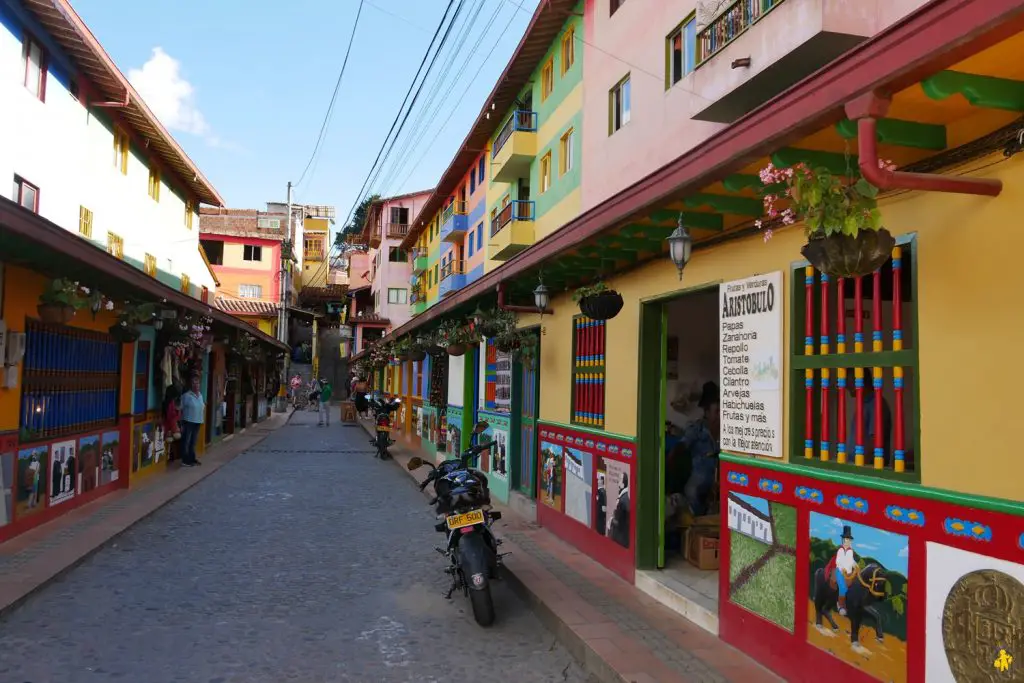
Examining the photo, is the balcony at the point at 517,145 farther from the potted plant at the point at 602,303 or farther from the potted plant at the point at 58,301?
the potted plant at the point at 602,303

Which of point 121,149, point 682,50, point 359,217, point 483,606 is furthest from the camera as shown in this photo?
point 359,217

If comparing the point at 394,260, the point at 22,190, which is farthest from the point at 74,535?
the point at 394,260

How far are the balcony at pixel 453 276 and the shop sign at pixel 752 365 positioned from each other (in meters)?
26.3

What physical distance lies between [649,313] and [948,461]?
12.3 ft

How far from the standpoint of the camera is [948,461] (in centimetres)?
363

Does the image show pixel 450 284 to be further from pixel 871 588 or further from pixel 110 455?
pixel 871 588

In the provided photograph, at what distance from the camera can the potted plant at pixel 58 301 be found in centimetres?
871

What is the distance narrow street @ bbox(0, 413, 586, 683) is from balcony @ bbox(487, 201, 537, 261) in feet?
38.6

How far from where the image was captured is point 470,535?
6.51 meters

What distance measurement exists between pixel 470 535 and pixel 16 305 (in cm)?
591

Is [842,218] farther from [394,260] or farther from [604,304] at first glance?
[394,260]

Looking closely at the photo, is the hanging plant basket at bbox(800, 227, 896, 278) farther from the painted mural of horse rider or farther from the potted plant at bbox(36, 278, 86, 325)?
the potted plant at bbox(36, 278, 86, 325)

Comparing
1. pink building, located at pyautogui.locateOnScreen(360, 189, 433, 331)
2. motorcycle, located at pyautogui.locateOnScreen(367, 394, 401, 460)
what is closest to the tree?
pink building, located at pyautogui.locateOnScreen(360, 189, 433, 331)

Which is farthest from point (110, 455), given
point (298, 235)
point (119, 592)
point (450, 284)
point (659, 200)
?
point (298, 235)
